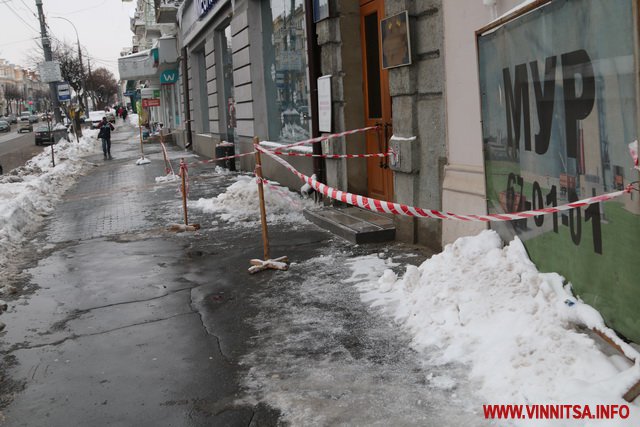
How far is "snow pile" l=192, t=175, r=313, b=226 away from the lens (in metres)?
10.6

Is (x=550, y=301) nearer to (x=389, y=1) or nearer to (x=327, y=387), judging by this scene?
(x=327, y=387)

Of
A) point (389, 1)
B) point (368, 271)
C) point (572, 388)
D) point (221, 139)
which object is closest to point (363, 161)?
point (389, 1)

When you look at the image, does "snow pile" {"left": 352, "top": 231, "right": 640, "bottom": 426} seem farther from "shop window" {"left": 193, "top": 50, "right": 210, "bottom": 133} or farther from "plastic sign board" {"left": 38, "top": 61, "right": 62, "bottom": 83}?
"plastic sign board" {"left": 38, "top": 61, "right": 62, "bottom": 83}

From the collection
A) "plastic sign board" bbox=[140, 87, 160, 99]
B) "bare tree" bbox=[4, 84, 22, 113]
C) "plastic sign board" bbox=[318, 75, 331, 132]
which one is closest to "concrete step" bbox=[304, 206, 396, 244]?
"plastic sign board" bbox=[318, 75, 331, 132]

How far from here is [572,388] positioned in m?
3.36

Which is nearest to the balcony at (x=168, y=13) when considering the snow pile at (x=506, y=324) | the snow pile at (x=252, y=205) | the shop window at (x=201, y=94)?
the shop window at (x=201, y=94)

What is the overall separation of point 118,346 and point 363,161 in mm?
5745

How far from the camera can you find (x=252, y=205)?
36.7 feet

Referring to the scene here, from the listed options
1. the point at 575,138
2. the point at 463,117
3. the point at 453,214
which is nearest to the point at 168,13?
the point at 463,117

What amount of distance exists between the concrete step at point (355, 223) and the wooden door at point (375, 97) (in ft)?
1.81

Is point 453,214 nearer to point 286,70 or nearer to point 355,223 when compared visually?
point 355,223

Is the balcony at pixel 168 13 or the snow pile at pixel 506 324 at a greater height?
the balcony at pixel 168 13

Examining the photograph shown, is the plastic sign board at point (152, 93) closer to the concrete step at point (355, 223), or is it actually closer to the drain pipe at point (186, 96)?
the drain pipe at point (186, 96)

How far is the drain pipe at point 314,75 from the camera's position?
34.5ft
